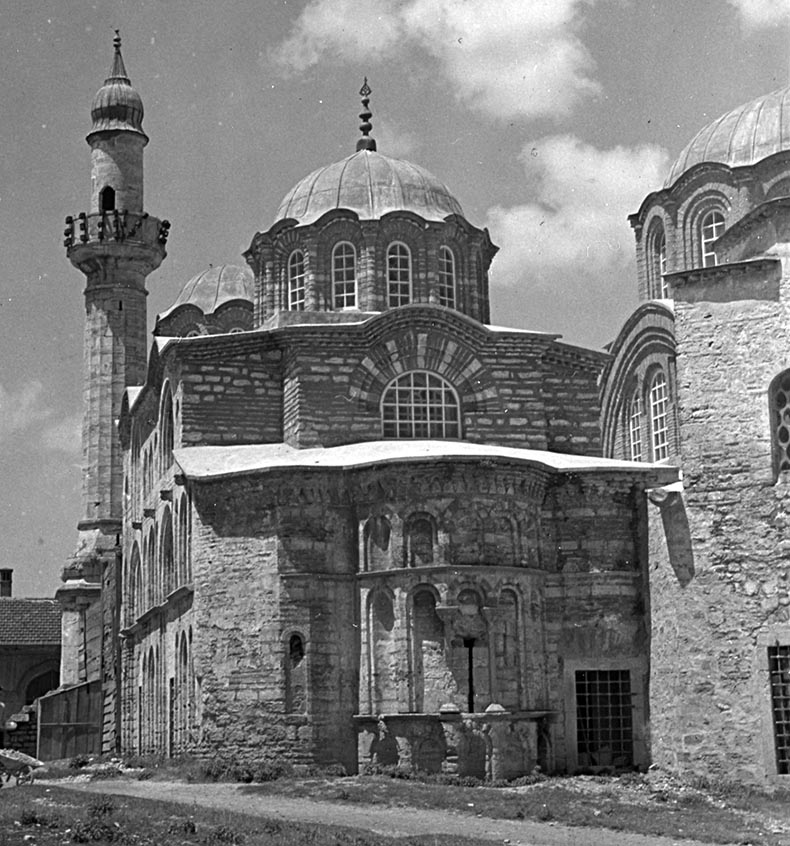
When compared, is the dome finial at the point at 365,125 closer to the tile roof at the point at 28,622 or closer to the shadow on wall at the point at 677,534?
the shadow on wall at the point at 677,534

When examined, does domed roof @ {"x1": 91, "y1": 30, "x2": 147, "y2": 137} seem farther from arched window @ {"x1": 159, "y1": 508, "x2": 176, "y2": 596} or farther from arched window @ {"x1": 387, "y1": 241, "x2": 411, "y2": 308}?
arched window @ {"x1": 159, "y1": 508, "x2": 176, "y2": 596}

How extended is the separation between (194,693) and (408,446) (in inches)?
205

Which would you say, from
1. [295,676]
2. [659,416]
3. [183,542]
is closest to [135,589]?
[183,542]

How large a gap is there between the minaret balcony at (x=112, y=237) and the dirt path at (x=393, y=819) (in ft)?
62.7

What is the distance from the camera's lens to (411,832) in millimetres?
17297

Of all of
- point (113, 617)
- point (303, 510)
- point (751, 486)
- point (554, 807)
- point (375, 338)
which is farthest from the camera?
point (113, 617)

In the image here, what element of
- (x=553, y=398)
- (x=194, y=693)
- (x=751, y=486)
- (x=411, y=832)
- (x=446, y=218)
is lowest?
(x=411, y=832)

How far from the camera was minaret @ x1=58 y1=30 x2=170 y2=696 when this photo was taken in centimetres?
3847

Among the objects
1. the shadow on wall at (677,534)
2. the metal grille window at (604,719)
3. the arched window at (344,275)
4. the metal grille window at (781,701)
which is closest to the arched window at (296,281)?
the arched window at (344,275)

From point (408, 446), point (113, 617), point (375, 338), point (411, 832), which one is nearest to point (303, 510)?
point (408, 446)

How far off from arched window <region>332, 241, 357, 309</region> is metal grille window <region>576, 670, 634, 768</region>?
865cm

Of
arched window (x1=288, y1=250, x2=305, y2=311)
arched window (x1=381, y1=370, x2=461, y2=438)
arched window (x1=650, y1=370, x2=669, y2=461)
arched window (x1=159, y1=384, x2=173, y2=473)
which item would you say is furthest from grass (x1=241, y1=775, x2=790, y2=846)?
arched window (x1=288, y1=250, x2=305, y2=311)

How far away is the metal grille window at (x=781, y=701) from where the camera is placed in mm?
21625

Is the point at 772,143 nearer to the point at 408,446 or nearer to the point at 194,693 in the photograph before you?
the point at 408,446
